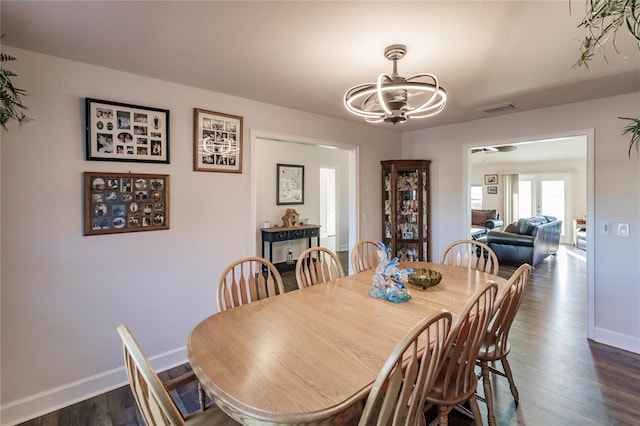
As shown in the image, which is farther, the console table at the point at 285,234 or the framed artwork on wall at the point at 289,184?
the framed artwork on wall at the point at 289,184

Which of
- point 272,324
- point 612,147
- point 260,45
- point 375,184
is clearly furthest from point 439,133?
point 272,324

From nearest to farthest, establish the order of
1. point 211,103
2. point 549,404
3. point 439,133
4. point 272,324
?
point 272,324 → point 549,404 → point 211,103 → point 439,133

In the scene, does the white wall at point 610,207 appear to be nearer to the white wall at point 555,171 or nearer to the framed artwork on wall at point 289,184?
the framed artwork on wall at point 289,184

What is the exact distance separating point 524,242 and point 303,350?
5.51 m

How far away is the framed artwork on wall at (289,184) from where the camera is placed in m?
5.52

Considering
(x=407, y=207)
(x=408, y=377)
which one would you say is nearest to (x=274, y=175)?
(x=407, y=207)

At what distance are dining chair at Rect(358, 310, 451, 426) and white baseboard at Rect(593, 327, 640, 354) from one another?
113 inches

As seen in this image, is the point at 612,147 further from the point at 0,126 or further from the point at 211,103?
the point at 0,126

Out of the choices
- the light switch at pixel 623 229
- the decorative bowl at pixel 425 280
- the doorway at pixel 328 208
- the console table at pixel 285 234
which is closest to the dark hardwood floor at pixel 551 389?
the decorative bowl at pixel 425 280

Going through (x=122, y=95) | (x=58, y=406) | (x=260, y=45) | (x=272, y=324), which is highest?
(x=260, y=45)

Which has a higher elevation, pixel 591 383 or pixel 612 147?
pixel 612 147

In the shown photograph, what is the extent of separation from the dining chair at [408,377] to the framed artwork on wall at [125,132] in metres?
2.31

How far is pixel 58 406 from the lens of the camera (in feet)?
6.64

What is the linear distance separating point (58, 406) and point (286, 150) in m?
4.51
